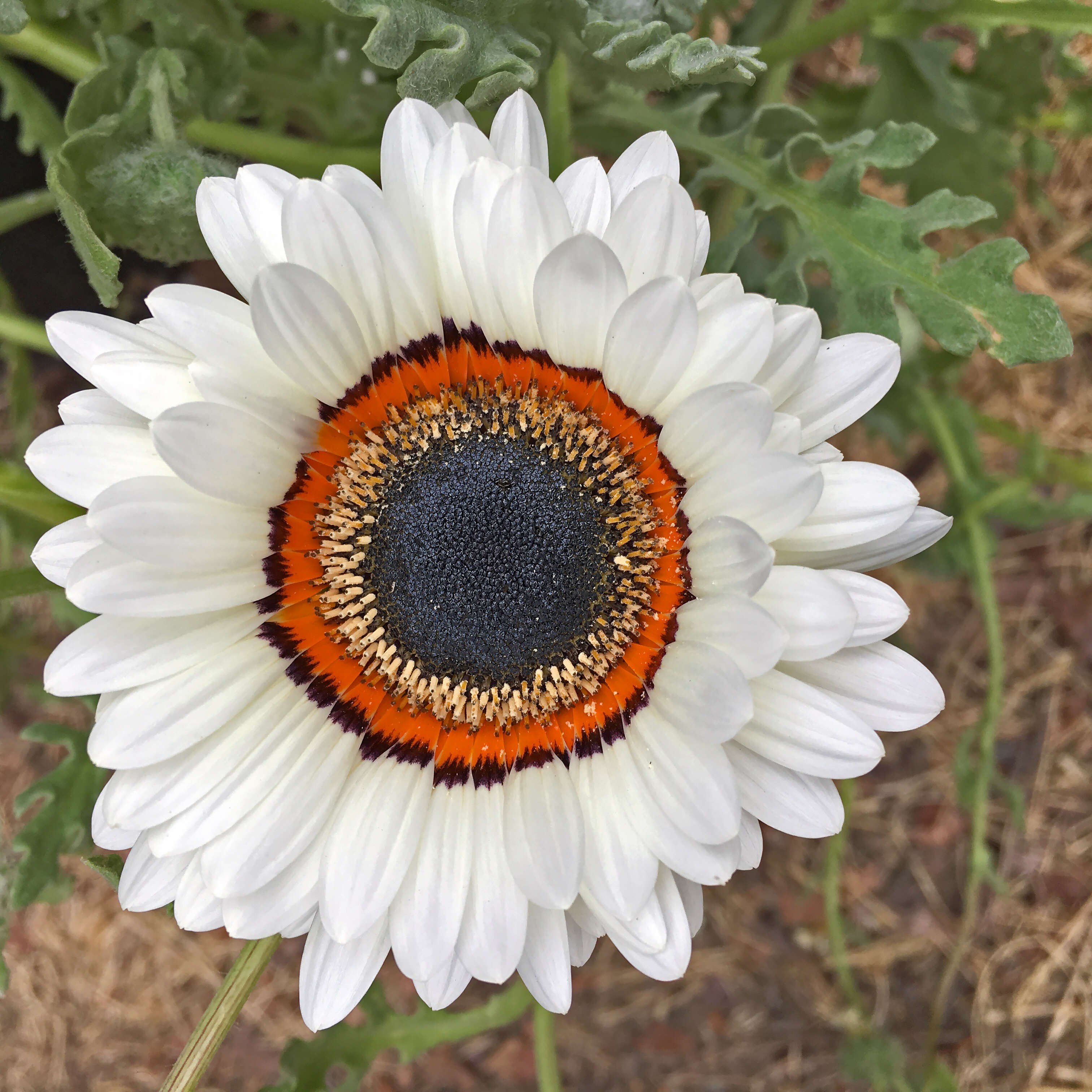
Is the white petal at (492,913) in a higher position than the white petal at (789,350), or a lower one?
lower

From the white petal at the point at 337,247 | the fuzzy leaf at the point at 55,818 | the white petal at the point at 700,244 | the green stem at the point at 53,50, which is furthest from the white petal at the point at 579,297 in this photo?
the fuzzy leaf at the point at 55,818

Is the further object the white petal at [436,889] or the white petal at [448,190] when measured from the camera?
the white petal at [436,889]

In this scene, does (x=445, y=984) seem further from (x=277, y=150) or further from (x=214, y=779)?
(x=277, y=150)

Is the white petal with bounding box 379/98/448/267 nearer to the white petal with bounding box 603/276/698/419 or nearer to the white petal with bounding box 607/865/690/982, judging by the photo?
the white petal with bounding box 603/276/698/419

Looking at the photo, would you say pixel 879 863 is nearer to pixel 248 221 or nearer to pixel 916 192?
pixel 916 192

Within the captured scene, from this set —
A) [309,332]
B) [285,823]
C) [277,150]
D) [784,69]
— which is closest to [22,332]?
[277,150]

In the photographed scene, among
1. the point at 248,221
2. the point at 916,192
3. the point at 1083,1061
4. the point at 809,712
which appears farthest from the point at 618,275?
the point at 1083,1061

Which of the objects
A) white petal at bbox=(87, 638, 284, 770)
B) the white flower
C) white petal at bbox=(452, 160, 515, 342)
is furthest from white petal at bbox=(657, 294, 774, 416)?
white petal at bbox=(87, 638, 284, 770)

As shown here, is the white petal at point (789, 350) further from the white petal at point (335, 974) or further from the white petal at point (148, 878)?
the white petal at point (148, 878)

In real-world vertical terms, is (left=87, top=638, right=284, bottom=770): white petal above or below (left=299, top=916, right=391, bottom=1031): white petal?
above
